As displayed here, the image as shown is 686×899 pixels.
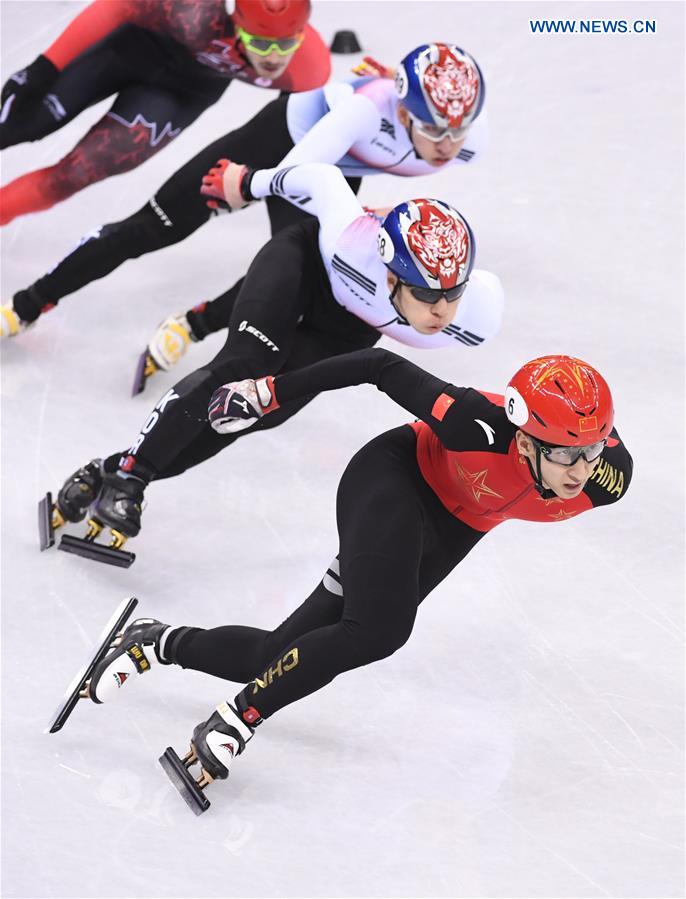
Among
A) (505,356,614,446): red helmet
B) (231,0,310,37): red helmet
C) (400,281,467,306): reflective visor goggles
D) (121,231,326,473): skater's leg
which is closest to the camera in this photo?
(505,356,614,446): red helmet

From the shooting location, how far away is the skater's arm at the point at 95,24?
5105 millimetres

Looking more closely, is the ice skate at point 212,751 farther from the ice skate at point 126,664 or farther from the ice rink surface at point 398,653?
the ice skate at point 126,664

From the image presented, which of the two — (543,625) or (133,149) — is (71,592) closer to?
(543,625)

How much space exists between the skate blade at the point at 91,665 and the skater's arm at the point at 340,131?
1529 millimetres

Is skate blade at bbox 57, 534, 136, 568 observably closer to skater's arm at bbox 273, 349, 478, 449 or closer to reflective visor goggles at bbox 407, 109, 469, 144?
skater's arm at bbox 273, 349, 478, 449

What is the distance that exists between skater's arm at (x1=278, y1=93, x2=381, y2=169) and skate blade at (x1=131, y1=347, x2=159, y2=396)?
3.33 ft

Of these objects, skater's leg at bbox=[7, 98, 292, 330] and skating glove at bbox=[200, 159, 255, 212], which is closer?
skating glove at bbox=[200, 159, 255, 212]

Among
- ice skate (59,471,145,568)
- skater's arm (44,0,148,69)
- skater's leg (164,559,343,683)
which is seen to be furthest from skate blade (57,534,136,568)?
skater's arm (44,0,148,69)

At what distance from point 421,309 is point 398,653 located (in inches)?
38.2

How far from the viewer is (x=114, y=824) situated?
11.0 feet

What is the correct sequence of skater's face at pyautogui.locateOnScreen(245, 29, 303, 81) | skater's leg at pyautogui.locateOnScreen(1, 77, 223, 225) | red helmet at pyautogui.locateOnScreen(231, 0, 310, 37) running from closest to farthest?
1. red helmet at pyautogui.locateOnScreen(231, 0, 310, 37)
2. skater's face at pyautogui.locateOnScreen(245, 29, 303, 81)
3. skater's leg at pyautogui.locateOnScreen(1, 77, 223, 225)

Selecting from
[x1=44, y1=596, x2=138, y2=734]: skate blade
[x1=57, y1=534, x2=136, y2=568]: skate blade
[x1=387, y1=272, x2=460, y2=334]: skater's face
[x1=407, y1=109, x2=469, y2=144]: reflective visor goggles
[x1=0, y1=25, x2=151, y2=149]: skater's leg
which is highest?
[x1=0, y1=25, x2=151, y2=149]: skater's leg

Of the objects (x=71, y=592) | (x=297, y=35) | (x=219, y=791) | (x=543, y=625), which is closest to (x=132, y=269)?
(x=297, y=35)

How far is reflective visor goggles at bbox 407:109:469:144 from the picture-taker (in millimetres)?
4424
